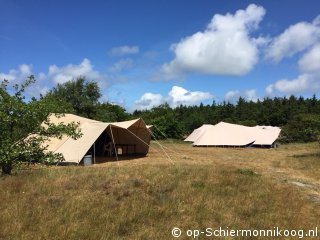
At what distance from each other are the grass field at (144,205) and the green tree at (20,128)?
1.23 metres

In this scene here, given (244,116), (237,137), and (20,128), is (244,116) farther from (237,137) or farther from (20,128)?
(20,128)

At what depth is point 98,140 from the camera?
2522 centimetres

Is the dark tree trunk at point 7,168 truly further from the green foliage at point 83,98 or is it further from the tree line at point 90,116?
the green foliage at point 83,98

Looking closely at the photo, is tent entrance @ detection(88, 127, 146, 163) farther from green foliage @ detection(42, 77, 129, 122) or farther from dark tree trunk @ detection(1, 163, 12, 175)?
green foliage @ detection(42, 77, 129, 122)

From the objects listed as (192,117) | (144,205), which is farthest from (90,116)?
(144,205)

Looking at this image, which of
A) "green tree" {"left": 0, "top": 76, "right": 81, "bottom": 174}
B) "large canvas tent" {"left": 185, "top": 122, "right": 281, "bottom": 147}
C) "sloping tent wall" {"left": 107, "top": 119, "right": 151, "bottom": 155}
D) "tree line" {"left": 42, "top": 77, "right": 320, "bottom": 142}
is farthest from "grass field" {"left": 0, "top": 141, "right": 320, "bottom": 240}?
"large canvas tent" {"left": 185, "top": 122, "right": 281, "bottom": 147}

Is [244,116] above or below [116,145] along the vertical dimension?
above

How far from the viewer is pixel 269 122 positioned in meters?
60.8

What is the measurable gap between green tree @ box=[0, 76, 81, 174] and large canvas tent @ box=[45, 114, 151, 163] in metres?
2.61

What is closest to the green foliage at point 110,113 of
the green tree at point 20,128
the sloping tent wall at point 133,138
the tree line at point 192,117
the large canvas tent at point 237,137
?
the tree line at point 192,117

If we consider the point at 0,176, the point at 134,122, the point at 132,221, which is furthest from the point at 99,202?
the point at 134,122

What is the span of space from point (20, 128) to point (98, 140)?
38.8 feet

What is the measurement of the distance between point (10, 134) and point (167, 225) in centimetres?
776

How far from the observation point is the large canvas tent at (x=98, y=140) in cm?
2058
